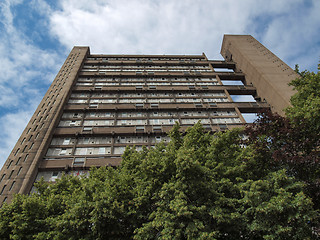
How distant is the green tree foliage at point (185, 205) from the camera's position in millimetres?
9234

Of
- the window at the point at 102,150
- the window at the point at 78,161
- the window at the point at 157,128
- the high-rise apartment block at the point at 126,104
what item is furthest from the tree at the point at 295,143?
the window at the point at 78,161

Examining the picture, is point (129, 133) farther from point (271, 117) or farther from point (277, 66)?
point (277, 66)

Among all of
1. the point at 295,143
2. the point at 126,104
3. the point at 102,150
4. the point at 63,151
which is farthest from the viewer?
the point at 126,104

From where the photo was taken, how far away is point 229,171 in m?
11.6

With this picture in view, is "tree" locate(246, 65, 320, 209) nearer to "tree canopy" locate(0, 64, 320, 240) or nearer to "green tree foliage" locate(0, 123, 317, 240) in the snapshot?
"tree canopy" locate(0, 64, 320, 240)

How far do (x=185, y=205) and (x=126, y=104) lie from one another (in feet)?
87.6

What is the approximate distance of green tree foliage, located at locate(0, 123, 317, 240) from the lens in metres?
9.23

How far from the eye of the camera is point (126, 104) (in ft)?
113

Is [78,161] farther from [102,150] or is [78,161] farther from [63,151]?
[102,150]

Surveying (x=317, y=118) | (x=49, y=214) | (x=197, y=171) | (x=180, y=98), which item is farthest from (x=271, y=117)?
(x=180, y=98)

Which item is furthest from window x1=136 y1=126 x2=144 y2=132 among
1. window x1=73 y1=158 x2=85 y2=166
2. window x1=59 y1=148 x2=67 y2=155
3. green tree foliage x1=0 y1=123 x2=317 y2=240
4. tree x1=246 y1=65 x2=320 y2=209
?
tree x1=246 y1=65 x2=320 y2=209

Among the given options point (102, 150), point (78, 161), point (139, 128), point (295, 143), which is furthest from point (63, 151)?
point (295, 143)

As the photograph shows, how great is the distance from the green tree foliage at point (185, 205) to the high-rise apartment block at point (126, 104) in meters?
10.0

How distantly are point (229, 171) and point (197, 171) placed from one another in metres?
2.56
